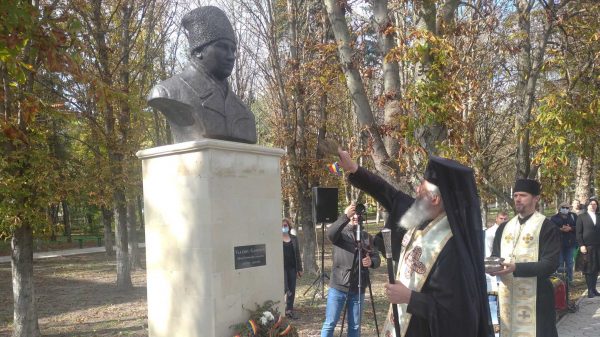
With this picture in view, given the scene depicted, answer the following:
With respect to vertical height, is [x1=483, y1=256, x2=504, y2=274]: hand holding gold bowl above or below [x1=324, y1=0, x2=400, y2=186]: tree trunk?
below

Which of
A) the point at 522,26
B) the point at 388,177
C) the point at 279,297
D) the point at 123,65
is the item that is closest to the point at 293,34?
the point at 123,65

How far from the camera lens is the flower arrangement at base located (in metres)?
4.63

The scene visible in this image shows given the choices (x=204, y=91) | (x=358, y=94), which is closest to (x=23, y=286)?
(x=204, y=91)

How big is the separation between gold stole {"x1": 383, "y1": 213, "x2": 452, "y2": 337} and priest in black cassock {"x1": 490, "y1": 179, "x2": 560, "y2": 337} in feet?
6.89

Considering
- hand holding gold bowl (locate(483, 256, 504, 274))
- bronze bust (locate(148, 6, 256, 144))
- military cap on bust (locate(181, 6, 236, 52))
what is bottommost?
hand holding gold bowl (locate(483, 256, 504, 274))

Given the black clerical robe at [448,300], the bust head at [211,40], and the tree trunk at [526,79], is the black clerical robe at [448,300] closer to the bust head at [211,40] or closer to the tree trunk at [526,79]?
the bust head at [211,40]

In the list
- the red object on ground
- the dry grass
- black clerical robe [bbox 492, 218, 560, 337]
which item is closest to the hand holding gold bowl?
black clerical robe [bbox 492, 218, 560, 337]

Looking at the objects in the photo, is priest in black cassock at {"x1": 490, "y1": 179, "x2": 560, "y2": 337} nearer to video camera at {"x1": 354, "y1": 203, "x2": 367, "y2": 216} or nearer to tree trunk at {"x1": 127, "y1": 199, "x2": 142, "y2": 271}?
video camera at {"x1": 354, "y1": 203, "x2": 367, "y2": 216}

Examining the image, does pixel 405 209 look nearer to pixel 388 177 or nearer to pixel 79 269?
pixel 388 177

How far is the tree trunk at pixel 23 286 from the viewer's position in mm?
8172

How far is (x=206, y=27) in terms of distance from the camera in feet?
16.2

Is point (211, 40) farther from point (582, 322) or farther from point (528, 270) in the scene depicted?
point (582, 322)

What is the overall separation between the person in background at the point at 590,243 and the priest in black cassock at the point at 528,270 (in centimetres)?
657

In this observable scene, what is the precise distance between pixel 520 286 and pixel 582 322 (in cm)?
426
